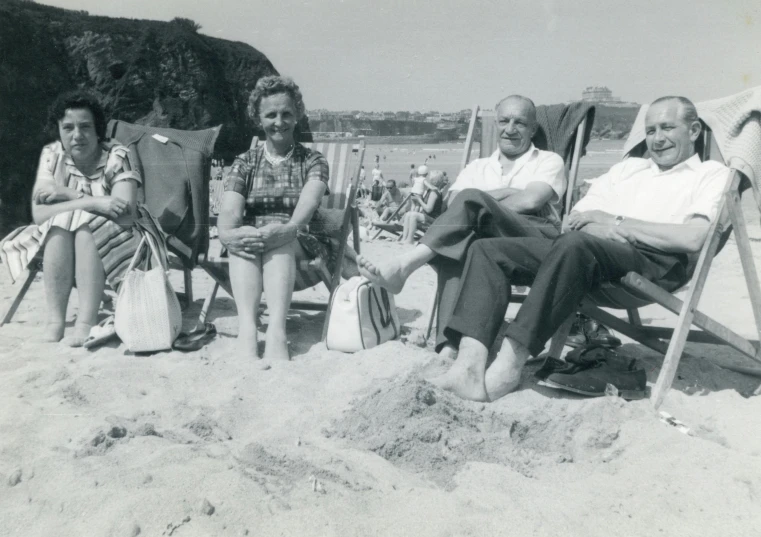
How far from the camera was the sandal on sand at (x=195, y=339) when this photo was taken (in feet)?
10.7

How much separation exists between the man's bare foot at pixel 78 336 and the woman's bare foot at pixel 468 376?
1.84m

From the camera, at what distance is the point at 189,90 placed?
20.9 ft

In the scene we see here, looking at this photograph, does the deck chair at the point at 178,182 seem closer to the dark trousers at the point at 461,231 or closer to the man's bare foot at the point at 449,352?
the dark trousers at the point at 461,231

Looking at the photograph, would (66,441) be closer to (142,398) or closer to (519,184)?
(142,398)

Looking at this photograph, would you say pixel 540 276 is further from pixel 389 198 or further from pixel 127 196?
pixel 389 198

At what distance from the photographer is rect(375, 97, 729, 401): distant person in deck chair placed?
2.58 meters

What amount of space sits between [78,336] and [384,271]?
64.2 inches

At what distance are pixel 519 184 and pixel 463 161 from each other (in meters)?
0.54

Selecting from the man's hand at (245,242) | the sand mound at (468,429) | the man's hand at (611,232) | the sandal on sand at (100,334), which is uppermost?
the man's hand at (611,232)

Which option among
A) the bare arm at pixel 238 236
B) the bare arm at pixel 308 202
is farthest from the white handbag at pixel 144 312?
the bare arm at pixel 308 202

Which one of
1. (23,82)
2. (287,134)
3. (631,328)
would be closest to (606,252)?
(631,328)

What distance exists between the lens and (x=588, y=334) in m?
3.44

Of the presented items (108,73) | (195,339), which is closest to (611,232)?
(195,339)

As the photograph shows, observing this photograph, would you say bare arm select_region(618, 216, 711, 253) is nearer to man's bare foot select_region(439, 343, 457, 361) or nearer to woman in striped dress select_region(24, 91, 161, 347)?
man's bare foot select_region(439, 343, 457, 361)
